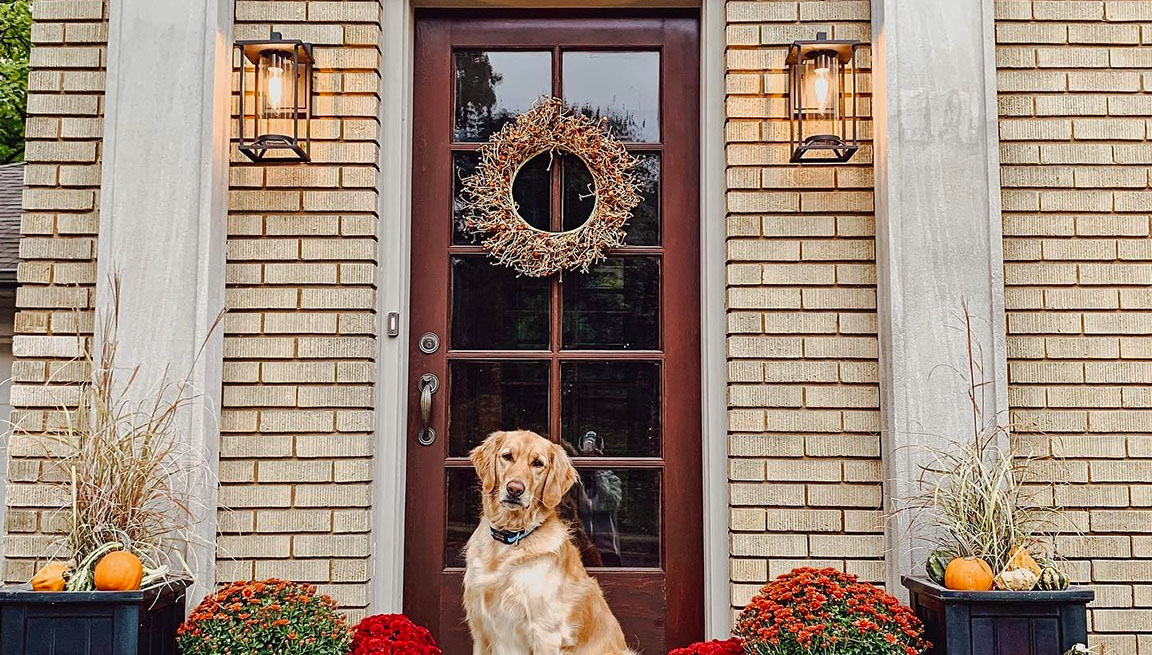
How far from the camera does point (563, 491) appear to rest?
9.90ft

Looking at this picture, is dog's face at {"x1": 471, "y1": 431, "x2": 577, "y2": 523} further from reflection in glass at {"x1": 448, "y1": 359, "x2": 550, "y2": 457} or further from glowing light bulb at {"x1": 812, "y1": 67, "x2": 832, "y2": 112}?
glowing light bulb at {"x1": 812, "y1": 67, "x2": 832, "y2": 112}

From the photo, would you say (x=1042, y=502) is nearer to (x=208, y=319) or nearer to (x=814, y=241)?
(x=814, y=241)

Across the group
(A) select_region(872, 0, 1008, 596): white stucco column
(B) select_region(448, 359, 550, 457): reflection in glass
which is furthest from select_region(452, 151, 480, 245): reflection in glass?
(A) select_region(872, 0, 1008, 596): white stucco column

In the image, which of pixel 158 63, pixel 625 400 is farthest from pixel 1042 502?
pixel 158 63

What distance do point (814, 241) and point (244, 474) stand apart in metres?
2.03

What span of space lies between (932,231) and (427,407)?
1766 mm

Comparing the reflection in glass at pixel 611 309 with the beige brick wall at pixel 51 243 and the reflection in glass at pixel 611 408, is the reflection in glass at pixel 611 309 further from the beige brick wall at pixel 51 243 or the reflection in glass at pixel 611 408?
the beige brick wall at pixel 51 243

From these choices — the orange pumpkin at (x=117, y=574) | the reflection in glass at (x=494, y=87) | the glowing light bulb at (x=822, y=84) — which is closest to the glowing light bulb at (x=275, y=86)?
the reflection in glass at (x=494, y=87)

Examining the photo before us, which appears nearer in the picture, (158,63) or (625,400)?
(158,63)

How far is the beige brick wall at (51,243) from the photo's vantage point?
3105mm

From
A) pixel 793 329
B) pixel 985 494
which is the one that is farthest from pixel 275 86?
pixel 985 494

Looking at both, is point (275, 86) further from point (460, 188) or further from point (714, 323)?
point (714, 323)

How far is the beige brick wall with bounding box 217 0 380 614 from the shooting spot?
3.14 metres

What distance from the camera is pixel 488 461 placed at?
300 centimetres
